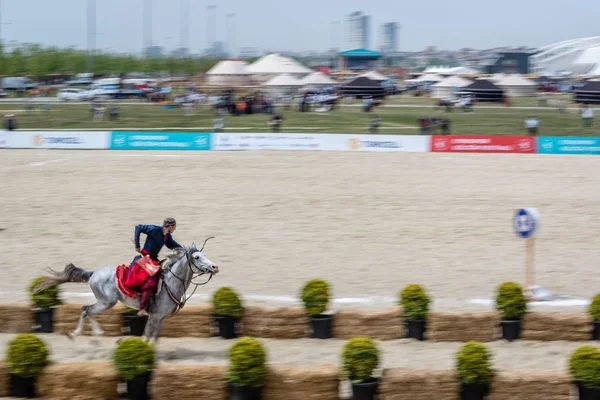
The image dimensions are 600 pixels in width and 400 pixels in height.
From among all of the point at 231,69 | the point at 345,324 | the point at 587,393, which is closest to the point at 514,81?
the point at 231,69

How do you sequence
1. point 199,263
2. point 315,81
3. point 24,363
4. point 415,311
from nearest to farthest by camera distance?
point 24,363
point 199,263
point 415,311
point 315,81

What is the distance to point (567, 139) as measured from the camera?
34.4 metres

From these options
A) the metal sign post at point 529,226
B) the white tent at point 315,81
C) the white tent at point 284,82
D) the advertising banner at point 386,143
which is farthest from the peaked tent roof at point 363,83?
the metal sign post at point 529,226

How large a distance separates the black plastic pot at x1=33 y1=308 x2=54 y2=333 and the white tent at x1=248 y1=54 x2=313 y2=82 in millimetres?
50080

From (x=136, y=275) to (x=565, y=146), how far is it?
27.7 meters

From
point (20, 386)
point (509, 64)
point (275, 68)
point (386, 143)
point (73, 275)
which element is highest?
point (509, 64)

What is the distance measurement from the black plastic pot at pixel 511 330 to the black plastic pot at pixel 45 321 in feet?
20.7

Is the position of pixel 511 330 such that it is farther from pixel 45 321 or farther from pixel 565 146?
pixel 565 146

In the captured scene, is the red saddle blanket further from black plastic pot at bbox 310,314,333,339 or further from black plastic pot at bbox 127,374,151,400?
black plastic pot at bbox 310,314,333,339

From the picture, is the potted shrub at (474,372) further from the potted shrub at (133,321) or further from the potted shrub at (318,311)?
the potted shrub at (133,321)

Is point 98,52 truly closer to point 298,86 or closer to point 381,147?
point 298,86

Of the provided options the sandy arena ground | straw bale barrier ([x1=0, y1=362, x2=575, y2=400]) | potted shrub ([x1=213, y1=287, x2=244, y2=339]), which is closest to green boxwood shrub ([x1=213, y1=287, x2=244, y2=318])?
potted shrub ([x1=213, y1=287, x2=244, y2=339])

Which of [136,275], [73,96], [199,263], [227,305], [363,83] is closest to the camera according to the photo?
[199,263]

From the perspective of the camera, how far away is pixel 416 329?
1122 centimetres
